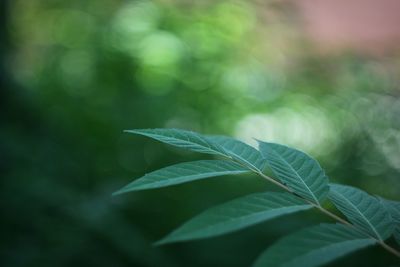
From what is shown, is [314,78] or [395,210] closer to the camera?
[395,210]

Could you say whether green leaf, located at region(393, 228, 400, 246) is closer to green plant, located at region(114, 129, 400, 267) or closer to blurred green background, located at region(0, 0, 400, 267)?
green plant, located at region(114, 129, 400, 267)

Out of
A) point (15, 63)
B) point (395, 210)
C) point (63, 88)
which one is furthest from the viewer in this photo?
point (63, 88)

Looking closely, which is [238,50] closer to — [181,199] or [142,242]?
[181,199]

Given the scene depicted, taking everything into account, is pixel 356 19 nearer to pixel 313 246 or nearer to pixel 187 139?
pixel 187 139

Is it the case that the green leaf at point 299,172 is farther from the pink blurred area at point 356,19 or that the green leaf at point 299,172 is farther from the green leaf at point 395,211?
the pink blurred area at point 356,19

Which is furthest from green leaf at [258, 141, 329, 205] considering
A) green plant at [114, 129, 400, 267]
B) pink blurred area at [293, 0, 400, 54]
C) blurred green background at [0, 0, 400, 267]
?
pink blurred area at [293, 0, 400, 54]

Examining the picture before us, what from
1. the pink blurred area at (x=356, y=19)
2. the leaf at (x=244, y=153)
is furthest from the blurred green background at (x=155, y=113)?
the pink blurred area at (x=356, y=19)

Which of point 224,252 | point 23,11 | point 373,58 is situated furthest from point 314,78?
point 23,11
